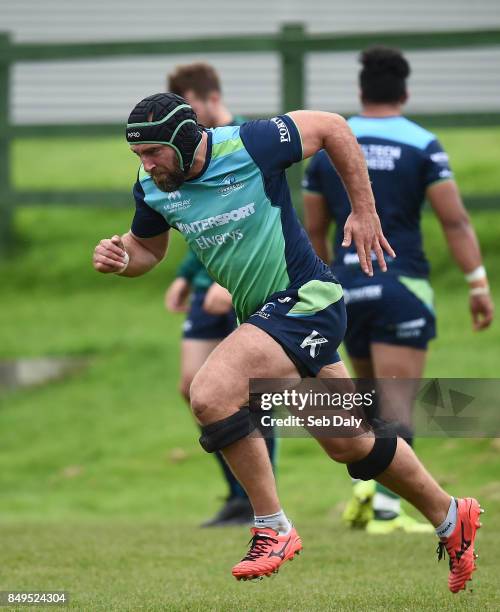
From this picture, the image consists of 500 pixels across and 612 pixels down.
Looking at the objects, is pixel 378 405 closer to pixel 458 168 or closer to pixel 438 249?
pixel 438 249

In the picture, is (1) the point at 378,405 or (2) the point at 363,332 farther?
(2) the point at 363,332

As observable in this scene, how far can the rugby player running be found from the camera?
15.2 feet

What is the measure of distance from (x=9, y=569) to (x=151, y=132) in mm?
2237

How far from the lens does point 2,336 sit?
1302cm

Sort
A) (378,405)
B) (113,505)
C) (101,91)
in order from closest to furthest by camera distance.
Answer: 1. (378,405)
2. (113,505)
3. (101,91)

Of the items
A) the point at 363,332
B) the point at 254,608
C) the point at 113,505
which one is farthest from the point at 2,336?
the point at 254,608

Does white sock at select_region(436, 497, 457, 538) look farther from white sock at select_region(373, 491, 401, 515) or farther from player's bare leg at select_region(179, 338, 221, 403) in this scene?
player's bare leg at select_region(179, 338, 221, 403)

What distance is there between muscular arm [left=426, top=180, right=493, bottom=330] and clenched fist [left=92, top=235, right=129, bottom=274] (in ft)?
7.47

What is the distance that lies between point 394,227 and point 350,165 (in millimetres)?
1871

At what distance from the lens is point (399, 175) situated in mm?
6652

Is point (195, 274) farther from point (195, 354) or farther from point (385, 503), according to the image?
point (385, 503)

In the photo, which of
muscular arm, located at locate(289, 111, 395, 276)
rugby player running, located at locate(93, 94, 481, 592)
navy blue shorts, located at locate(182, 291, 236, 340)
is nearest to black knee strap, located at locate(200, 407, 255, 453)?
rugby player running, located at locate(93, 94, 481, 592)

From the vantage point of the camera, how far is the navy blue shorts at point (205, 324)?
783 centimetres

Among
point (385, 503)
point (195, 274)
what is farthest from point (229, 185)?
point (195, 274)
